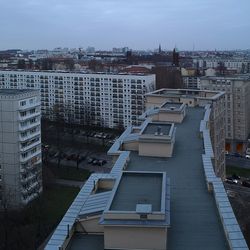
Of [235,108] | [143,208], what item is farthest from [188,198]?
[235,108]

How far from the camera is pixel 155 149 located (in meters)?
7.00

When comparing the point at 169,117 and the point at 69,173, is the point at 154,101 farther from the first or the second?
the point at 69,173

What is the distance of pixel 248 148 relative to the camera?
2400 cm

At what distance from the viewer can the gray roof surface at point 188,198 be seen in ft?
13.0

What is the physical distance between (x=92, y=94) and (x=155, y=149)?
73.6 ft

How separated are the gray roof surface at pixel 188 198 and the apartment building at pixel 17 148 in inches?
307

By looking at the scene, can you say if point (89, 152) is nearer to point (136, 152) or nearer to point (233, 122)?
point (233, 122)

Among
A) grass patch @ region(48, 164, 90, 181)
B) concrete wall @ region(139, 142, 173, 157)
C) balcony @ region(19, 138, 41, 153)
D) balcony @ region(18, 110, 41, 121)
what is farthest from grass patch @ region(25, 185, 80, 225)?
concrete wall @ region(139, 142, 173, 157)

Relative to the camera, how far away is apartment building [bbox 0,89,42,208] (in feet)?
48.5

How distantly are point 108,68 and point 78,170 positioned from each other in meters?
26.4

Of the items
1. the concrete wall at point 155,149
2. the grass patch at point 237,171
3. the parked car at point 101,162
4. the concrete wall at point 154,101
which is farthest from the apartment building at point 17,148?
the grass patch at point 237,171

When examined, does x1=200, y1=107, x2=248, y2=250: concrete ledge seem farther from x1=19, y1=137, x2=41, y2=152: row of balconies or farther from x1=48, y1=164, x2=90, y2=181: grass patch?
x1=48, y1=164, x2=90, y2=181: grass patch

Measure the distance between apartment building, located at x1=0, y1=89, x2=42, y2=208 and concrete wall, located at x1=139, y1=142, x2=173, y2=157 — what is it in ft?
27.8

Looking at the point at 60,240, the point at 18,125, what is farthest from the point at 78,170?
the point at 60,240
